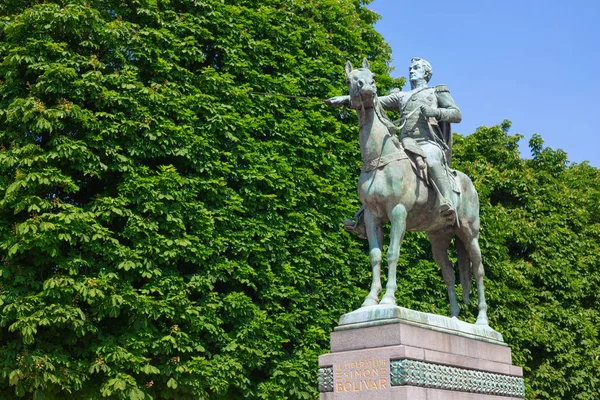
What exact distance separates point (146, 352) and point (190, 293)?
5.52ft

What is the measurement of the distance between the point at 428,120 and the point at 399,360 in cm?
445

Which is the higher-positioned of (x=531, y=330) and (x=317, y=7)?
(x=317, y=7)

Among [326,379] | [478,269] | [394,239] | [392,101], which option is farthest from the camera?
[478,269]

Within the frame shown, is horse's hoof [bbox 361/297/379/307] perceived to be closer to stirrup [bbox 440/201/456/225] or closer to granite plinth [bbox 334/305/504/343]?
granite plinth [bbox 334/305/504/343]

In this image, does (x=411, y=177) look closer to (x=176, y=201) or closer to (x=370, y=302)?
(x=370, y=302)

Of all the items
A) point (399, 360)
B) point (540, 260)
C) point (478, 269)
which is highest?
point (540, 260)

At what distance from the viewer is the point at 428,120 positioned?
1418 centimetres

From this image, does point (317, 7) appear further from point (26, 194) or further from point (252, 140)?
point (26, 194)

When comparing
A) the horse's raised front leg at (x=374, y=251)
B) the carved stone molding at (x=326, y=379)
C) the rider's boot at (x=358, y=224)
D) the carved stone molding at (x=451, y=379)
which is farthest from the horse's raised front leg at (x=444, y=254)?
the carved stone molding at (x=326, y=379)

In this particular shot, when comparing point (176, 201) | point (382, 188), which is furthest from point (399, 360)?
point (176, 201)

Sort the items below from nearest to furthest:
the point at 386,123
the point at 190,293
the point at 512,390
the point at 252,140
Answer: the point at 386,123 → the point at 512,390 → the point at 190,293 → the point at 252,140

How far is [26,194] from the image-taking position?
16938 millimetres

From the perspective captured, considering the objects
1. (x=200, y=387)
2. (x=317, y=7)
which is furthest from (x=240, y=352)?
(x=317, y=7)

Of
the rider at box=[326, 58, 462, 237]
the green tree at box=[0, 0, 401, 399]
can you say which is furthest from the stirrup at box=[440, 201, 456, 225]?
the green tree at box=[0, 0, 401, 399]
